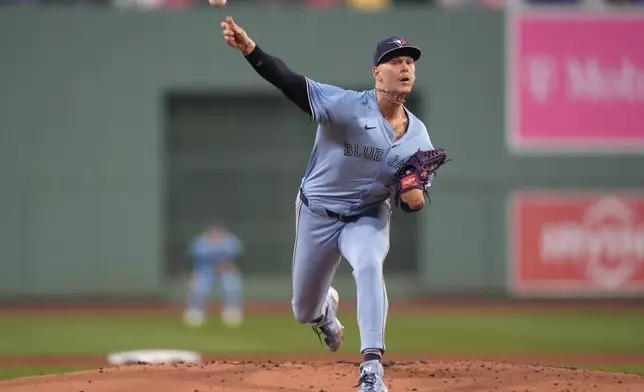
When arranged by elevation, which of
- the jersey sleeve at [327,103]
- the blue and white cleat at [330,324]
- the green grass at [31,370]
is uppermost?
the jersey sleeve at [327,103]

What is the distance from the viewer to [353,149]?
665cm

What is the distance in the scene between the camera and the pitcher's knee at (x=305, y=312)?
7130 mm

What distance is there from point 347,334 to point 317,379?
25.8 feet

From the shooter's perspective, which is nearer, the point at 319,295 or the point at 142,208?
the point at 319,295

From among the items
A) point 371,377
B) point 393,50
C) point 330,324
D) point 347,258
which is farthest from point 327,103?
point 330,324

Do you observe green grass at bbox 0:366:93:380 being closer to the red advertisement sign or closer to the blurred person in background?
the blurred person in background

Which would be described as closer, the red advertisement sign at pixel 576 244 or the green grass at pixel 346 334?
the green grass at pixel 346 334

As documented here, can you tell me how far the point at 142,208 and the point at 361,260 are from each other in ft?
45.9

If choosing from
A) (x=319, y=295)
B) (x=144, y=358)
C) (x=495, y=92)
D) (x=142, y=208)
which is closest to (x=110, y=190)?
(x=142, y=208)

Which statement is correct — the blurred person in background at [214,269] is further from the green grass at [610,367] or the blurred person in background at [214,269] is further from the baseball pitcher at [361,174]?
the baseball pitcher at [361,174]

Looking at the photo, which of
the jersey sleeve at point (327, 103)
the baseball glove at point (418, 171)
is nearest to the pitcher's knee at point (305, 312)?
the baseball glove at point (418, 171)

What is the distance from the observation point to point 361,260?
6.48m

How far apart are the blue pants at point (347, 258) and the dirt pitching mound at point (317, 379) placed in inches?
19.3

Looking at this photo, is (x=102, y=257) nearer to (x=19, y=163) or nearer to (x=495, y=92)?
(x=19, y=163)
